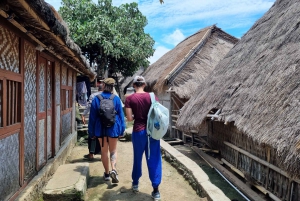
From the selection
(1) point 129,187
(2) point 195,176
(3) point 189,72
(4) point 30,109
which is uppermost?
(3) point 189,72

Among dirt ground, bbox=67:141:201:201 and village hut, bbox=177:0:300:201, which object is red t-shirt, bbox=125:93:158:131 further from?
village hut, bbox=177:0:300:201

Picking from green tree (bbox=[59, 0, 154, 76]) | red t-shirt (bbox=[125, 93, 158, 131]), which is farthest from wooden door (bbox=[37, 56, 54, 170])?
green tree (bbox=[59, 0, 154, 76])

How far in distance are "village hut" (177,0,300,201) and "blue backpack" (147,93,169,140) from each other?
1619mm

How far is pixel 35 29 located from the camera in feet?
9.62

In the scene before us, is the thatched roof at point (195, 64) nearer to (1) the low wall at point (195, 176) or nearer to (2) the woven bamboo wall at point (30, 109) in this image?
(1) the low wall at point (195, 176)

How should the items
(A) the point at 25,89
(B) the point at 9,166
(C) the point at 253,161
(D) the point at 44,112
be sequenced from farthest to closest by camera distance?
1. (C) the point at 253,161
2. (D) the point at 44,112
3. (A) the point at 25,89
4. (B) the point at 9,166

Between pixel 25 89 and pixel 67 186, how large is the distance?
1374 mm

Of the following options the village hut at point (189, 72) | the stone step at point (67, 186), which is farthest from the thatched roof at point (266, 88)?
the village hut at point (189, 72)

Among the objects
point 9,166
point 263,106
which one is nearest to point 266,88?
point 263,106

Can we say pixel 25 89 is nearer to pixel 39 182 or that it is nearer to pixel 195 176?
pixel 39 182

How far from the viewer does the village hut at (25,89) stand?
8.11ft

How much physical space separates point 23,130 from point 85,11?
1319cm

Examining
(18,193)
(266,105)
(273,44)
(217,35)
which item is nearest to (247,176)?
(266,105)

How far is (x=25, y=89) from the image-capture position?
3.23 metres
